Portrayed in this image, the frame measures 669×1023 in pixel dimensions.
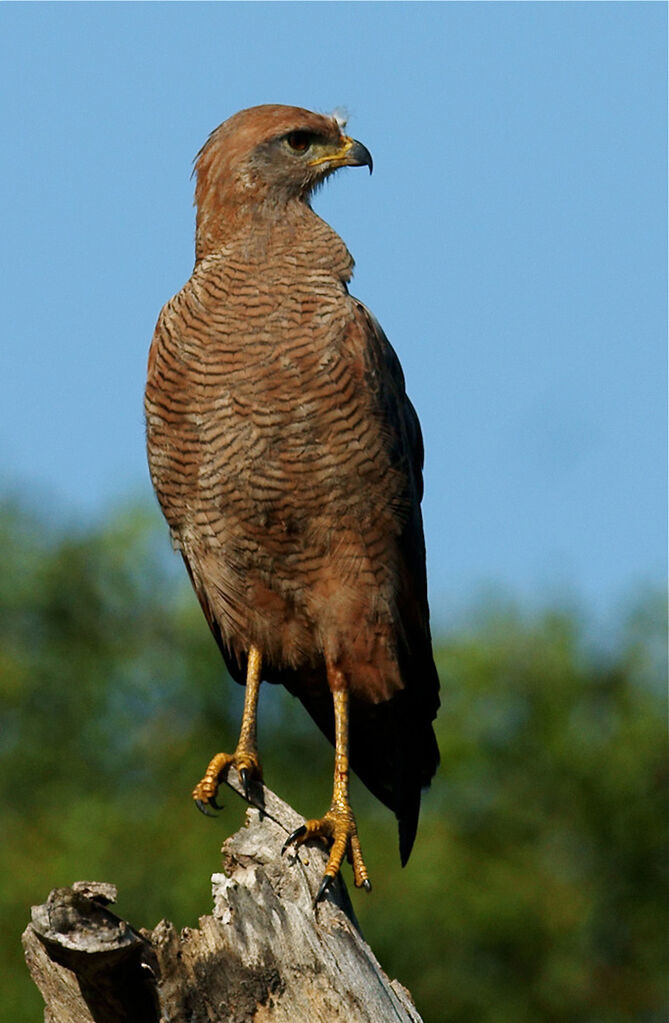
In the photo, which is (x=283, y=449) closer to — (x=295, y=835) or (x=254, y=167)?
(x=254, y=167)

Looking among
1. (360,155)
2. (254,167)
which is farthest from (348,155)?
(254,167)

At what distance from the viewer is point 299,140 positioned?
6121 mm

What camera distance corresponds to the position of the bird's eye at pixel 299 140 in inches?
239

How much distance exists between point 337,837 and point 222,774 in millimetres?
560

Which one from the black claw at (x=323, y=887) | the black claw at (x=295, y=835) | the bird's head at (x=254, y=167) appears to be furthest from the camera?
the bird's head at (x=254, y=167)

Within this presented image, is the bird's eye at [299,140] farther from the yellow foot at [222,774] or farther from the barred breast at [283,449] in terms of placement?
the yellow foot at [222,774]

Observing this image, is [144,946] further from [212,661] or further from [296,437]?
[212,661]

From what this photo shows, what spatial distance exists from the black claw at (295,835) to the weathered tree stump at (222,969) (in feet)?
1.16

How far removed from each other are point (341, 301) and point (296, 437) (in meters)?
0.60

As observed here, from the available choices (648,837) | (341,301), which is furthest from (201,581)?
(648,837)

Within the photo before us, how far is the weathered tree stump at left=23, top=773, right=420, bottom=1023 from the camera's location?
446cm

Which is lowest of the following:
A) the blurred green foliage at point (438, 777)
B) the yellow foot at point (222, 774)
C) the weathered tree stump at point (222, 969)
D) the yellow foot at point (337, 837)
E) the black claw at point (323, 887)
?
the blurred green foliage at point (438, 777)

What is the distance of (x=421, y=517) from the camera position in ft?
19.8

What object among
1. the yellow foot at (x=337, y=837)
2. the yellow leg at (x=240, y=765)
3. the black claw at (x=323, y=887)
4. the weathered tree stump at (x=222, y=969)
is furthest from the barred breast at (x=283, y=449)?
the weathered tree stump at (x=222, y=969)
